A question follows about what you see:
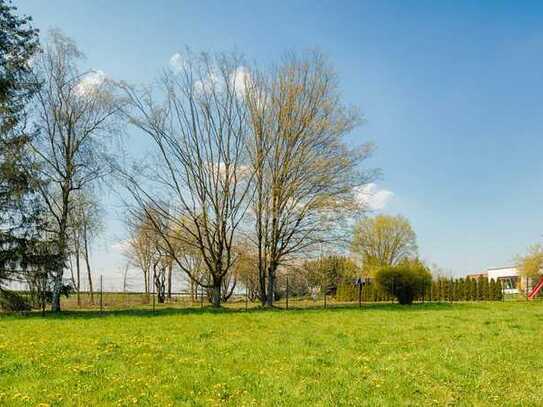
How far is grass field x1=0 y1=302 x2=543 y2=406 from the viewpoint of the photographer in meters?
6.91

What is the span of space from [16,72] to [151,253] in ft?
91.8

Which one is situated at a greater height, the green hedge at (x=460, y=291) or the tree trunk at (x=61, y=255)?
the tree trunk at (x=61, y=255)

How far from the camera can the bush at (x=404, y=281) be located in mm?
34531

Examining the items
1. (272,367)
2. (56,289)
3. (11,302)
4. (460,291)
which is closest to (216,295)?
(56,289)

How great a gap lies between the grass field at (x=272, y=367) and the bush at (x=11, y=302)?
35.9 ft

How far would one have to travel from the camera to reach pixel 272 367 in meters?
8.83

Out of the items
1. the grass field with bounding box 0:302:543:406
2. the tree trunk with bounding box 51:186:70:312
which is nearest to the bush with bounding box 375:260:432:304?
the grass field with bounding box 0:302:543:406

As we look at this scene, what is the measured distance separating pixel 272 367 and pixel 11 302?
65.6ft

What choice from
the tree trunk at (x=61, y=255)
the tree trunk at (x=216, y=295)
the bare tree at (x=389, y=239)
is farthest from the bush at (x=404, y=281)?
the bare tree at (x=389, y=239)

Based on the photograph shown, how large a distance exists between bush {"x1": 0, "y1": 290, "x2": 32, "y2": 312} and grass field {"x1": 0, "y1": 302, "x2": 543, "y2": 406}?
1095 centimetres

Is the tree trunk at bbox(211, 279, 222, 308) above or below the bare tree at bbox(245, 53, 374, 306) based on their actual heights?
below

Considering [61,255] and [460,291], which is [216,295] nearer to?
[61,255]

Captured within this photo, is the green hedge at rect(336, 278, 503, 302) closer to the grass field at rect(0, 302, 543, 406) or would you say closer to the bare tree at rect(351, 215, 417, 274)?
the bare tree at rect(351, 215, 417, 274)

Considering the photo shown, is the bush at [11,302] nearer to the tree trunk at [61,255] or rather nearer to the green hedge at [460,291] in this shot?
the tree trunk at [61,255]
